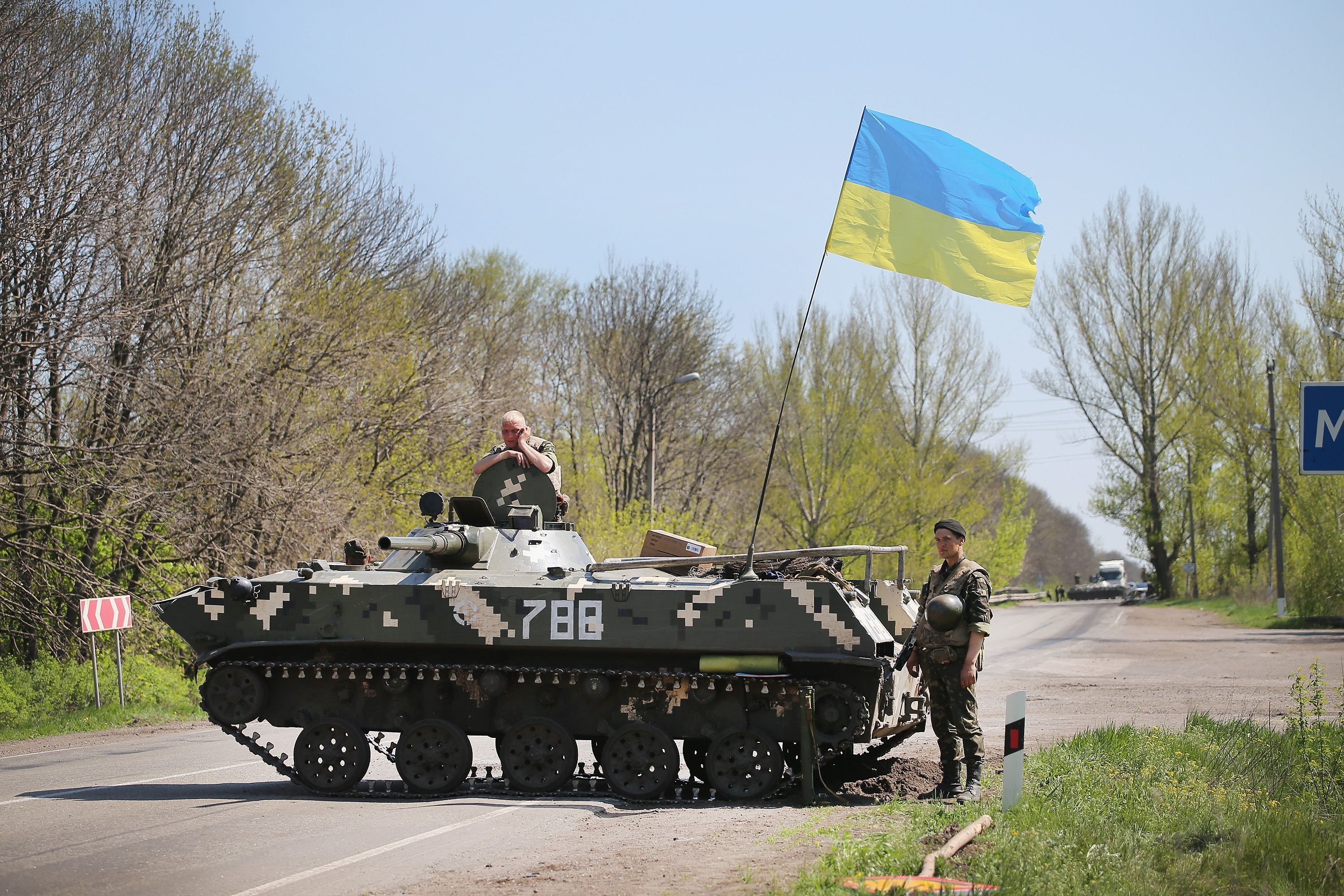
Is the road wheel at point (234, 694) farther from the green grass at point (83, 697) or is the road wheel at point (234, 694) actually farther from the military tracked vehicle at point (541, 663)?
the green grass at point (83, 697)

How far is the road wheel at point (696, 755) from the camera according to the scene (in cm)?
1081

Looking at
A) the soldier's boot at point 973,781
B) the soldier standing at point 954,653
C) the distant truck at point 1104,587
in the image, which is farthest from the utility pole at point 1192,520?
the soldier's boot at point 973,781

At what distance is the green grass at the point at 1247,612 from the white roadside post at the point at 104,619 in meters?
30.2

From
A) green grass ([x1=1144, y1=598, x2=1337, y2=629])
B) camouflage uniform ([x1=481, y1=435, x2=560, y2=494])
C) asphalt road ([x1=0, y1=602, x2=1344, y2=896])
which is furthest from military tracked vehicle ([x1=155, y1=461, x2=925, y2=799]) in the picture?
green grass ([x1=1144, y1=598, x2=1337, y2=629])

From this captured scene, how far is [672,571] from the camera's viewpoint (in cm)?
1198

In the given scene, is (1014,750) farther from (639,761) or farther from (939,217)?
(939,217)

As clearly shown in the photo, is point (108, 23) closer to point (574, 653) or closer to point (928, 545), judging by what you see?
point (574, 653)

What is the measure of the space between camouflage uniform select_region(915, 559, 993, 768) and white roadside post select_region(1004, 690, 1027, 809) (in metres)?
1.01

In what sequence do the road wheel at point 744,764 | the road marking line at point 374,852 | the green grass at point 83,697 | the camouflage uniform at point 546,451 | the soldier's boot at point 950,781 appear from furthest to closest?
1. the green grass at point 83,697
2. the camouflage uniform at point 546,451
3. the road wheel at point 744,764
4. the soldier's boot at point 950,781
5. the road marking line at point 374,852

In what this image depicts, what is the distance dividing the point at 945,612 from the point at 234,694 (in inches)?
251

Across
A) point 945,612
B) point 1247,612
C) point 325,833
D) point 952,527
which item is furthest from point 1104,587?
point 325,833

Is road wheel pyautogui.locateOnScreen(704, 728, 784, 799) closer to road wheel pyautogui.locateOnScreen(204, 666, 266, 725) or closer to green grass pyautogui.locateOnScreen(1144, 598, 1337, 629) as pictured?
road wheel pyautogui.locateOnScreen(204, 666, 266, 725)

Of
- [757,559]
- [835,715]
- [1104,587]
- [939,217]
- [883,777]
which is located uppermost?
[939,217]

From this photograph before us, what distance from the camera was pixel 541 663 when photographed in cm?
1069
